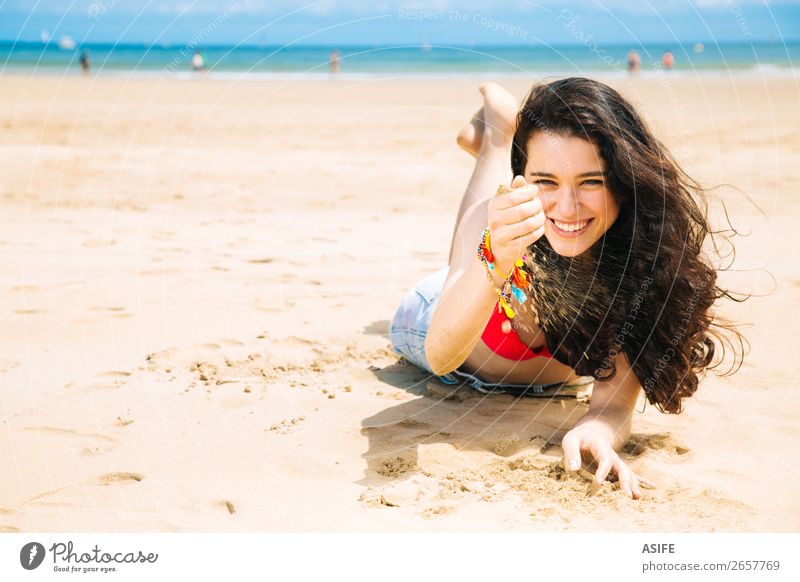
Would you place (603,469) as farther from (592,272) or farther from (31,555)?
(31,555)

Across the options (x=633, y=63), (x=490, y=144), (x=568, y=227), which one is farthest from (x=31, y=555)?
(x=633, y=63)

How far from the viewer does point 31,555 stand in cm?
239

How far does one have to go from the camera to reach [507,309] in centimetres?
310

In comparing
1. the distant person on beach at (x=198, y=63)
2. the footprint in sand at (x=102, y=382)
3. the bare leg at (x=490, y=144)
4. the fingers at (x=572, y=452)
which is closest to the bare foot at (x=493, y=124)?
the bare leg at (x=490, y=144)

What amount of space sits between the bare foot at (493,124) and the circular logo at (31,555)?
2815 mm

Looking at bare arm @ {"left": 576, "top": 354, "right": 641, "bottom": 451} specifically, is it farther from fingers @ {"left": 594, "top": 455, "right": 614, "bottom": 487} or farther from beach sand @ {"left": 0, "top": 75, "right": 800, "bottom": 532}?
fingers @ {"left": 594, "top": 455, "right": 614, "bottom": 487}

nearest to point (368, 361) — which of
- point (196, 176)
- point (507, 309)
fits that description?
point (507, 309)

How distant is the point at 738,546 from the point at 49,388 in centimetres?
290

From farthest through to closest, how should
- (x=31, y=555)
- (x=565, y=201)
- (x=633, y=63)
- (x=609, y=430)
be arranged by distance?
(x=633, y=63)
(x=609, y=430)
(x=565, y=201)
(x=31, y=555)

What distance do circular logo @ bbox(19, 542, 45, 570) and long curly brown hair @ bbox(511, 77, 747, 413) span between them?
6.58 ft

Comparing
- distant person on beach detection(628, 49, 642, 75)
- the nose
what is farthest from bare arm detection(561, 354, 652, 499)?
distant person on beach detection(628, 49, 642, 75)

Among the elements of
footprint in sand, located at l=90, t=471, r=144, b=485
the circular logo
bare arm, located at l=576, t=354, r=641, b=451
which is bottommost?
the circular logo

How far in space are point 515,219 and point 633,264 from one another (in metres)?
0.84

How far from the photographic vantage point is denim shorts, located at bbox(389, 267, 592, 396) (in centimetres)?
366
